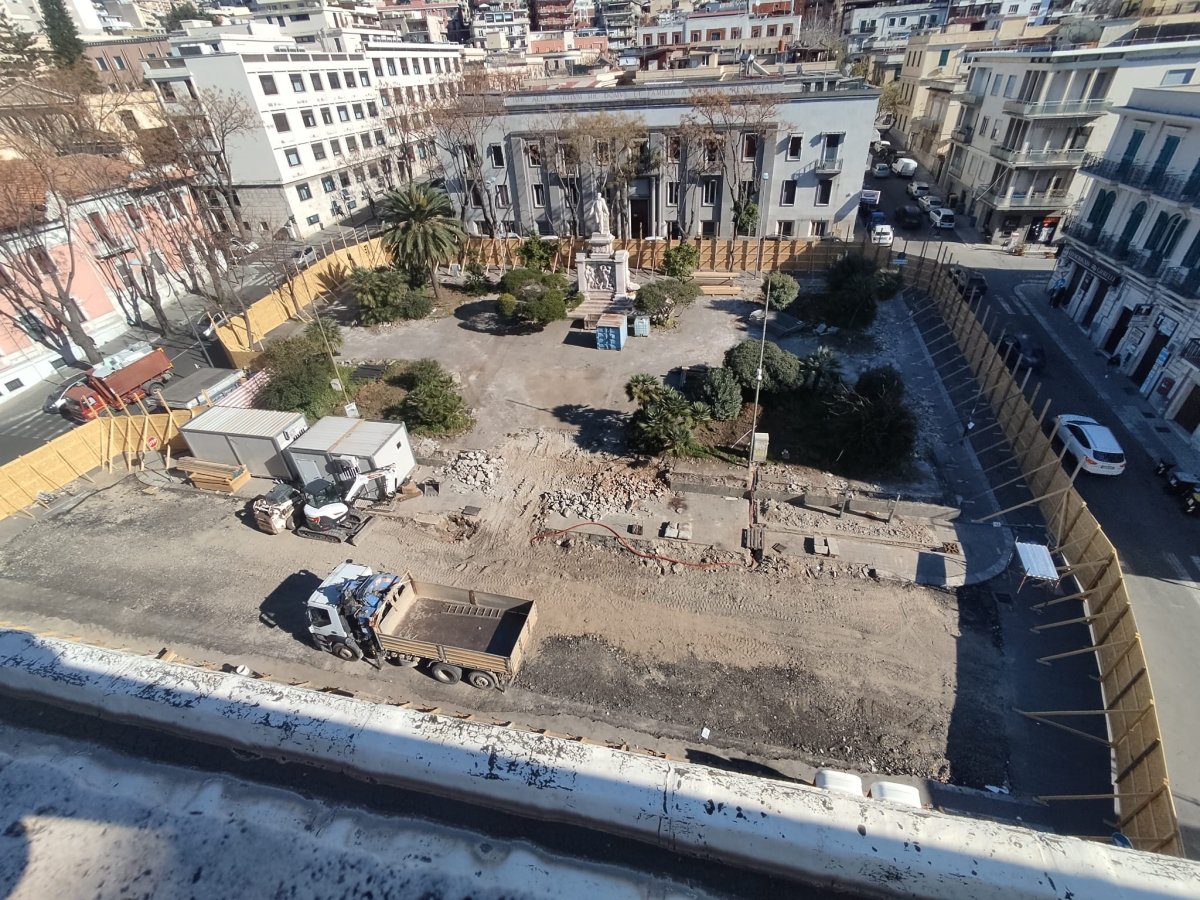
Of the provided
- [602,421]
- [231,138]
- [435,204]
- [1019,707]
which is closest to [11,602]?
[602,421]

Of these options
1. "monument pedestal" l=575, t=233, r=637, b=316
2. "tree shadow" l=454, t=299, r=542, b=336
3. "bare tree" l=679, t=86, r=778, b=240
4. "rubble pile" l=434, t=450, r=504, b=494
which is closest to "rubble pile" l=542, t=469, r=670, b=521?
"rubble pile" l=434, t=450, r=504, b=494

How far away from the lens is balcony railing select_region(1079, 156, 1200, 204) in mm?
24125

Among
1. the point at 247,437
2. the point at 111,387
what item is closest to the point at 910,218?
the point at 247,437

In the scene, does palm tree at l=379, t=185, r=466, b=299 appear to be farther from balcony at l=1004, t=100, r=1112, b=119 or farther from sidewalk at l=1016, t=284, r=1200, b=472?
balcony at l=1004, t=100, r=1112, b=119

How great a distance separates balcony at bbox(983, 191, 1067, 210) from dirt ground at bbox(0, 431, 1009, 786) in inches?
1429

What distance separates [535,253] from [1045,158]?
34989 millimetres

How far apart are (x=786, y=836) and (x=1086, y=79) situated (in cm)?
5028

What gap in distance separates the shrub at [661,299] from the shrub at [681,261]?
3779mm

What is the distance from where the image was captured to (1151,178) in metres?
26.3

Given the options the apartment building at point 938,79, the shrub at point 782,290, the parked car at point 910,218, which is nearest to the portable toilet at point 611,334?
the shrub at point 782,290

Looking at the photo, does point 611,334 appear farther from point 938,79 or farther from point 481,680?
point 938,79

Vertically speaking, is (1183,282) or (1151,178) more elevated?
(1151,178)

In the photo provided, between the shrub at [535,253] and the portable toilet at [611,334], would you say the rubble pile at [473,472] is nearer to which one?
the portable toilet at [611,334]

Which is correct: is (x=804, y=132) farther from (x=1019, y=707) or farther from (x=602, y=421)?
(x=1019, y=707)
